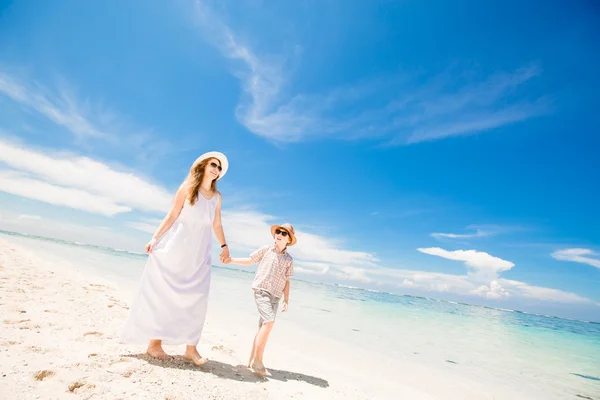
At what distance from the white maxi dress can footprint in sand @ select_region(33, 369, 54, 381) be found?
76 centimetres

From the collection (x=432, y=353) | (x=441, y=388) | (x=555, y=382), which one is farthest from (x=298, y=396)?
(x=555, y=382)

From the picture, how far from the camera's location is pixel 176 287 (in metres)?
3.63

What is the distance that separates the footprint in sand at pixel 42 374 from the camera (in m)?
2.68

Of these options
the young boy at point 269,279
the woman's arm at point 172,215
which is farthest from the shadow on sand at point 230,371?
the woman's arm at point 172,215

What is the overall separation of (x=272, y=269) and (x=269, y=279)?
0.46 feet

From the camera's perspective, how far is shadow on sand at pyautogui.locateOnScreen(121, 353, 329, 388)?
11.7 feet

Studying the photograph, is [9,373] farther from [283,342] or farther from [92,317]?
[283,342]

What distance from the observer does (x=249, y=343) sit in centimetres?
618

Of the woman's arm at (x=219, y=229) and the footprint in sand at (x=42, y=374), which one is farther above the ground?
the woman's arm at (x=219, y=229)

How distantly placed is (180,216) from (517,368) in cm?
1016

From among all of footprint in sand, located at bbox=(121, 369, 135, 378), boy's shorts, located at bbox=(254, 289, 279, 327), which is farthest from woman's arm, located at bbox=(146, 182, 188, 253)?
boy's shorts, located at bbox=(254, 289, 279, 327)

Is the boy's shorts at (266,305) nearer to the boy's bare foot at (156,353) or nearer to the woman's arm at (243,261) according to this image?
the woman's arm at (243,261)

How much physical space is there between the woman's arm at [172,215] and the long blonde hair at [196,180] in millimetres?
75

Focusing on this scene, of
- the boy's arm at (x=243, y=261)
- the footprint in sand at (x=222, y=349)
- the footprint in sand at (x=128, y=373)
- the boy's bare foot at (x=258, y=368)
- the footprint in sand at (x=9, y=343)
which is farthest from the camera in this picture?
the footprint in sand at (x=222, y=349)
